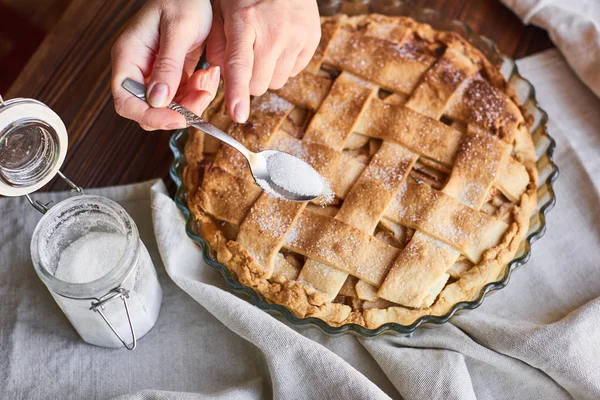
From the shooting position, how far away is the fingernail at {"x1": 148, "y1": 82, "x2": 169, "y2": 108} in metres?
1.03

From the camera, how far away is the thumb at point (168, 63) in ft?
3.39

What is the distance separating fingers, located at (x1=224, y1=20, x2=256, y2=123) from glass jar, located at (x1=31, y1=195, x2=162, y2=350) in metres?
0.27

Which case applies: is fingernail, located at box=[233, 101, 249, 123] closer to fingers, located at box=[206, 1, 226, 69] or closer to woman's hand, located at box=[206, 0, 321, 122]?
woman's hand, located at box=[206, 0, 321, 122]

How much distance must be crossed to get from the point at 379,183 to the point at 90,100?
0.72 meters

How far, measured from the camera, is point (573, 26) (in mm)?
1541

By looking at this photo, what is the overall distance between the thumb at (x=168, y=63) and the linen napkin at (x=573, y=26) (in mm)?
914

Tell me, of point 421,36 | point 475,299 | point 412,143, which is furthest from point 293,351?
point 421,36

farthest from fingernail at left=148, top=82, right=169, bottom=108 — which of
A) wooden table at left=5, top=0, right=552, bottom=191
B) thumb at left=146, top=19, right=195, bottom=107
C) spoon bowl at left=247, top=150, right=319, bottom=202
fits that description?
wooden table at left=5, top=0, right=552, bottom=191

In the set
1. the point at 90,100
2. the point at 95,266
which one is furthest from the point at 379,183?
the point at 90,100

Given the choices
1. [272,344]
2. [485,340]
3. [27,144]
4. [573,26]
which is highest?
[573,26]

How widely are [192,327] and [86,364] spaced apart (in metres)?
0.22

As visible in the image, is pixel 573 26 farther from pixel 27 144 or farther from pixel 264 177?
pixel 27 144

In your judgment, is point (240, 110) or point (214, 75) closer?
point (240, 110)

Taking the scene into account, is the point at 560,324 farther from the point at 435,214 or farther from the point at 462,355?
the point at 435,214
